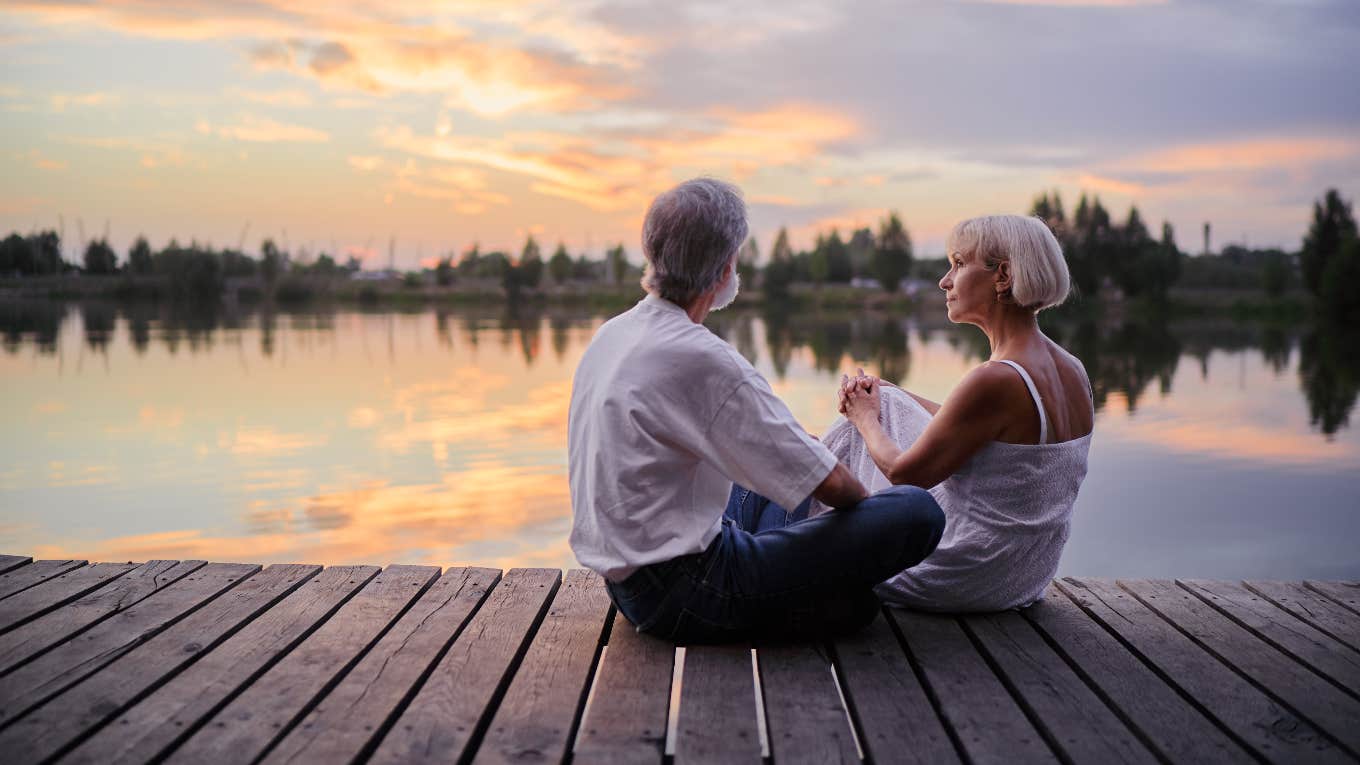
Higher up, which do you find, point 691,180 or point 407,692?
point 691,180

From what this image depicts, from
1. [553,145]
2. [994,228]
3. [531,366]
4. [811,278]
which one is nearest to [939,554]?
[994,228]

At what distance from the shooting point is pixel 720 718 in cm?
221

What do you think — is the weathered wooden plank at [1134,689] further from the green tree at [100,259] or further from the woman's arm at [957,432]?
the green tree at [100,259]

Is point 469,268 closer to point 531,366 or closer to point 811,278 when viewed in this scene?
point 811,278

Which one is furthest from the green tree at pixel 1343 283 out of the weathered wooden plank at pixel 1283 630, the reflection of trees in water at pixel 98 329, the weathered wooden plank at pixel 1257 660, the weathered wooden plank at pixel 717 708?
the weathered wooden plank at pixel 717 708

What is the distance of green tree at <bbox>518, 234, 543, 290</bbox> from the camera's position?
68062 millimetres

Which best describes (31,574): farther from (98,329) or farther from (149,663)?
(98,329)

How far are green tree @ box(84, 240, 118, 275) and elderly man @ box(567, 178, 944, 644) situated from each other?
66.0 metres

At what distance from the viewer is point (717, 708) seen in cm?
226

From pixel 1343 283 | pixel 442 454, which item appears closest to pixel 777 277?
pixel 1343 283

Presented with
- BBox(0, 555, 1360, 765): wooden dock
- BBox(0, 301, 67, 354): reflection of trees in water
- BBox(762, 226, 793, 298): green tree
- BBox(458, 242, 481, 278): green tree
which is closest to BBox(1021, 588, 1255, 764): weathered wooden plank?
BBox(0, 555, 1360, 765): wooden dock

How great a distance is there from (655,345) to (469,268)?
7911 centimetres

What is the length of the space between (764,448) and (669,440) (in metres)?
0.22

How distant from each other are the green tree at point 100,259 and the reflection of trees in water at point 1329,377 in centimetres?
5944
